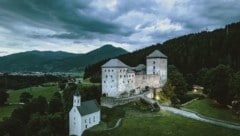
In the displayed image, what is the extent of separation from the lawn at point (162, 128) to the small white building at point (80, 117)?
3112 mm

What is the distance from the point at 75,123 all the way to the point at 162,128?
20570 mm

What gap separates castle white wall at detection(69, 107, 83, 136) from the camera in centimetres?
5912

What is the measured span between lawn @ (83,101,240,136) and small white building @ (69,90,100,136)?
10.2 ft

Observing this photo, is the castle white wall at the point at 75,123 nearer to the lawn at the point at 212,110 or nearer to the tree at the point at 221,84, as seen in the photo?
the lawn at the point at 212,110

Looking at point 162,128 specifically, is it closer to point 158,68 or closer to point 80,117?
A: point 80,117

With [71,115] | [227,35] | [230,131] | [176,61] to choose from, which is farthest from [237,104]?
[227,35]

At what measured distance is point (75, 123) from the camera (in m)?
60.2

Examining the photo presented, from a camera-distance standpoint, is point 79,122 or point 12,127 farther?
point 12,127

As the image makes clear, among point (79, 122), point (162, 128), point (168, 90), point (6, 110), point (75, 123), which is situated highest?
point (168, 90)

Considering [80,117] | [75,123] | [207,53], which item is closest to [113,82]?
[75,123]

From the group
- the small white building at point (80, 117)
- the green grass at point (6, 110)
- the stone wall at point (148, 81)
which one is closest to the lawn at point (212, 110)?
the stone wall at point (148, 81)

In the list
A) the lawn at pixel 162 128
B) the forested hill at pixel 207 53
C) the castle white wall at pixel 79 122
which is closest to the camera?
the lawn at pixel 162 128

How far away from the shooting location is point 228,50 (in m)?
124

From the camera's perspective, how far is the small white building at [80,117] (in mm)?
59188
